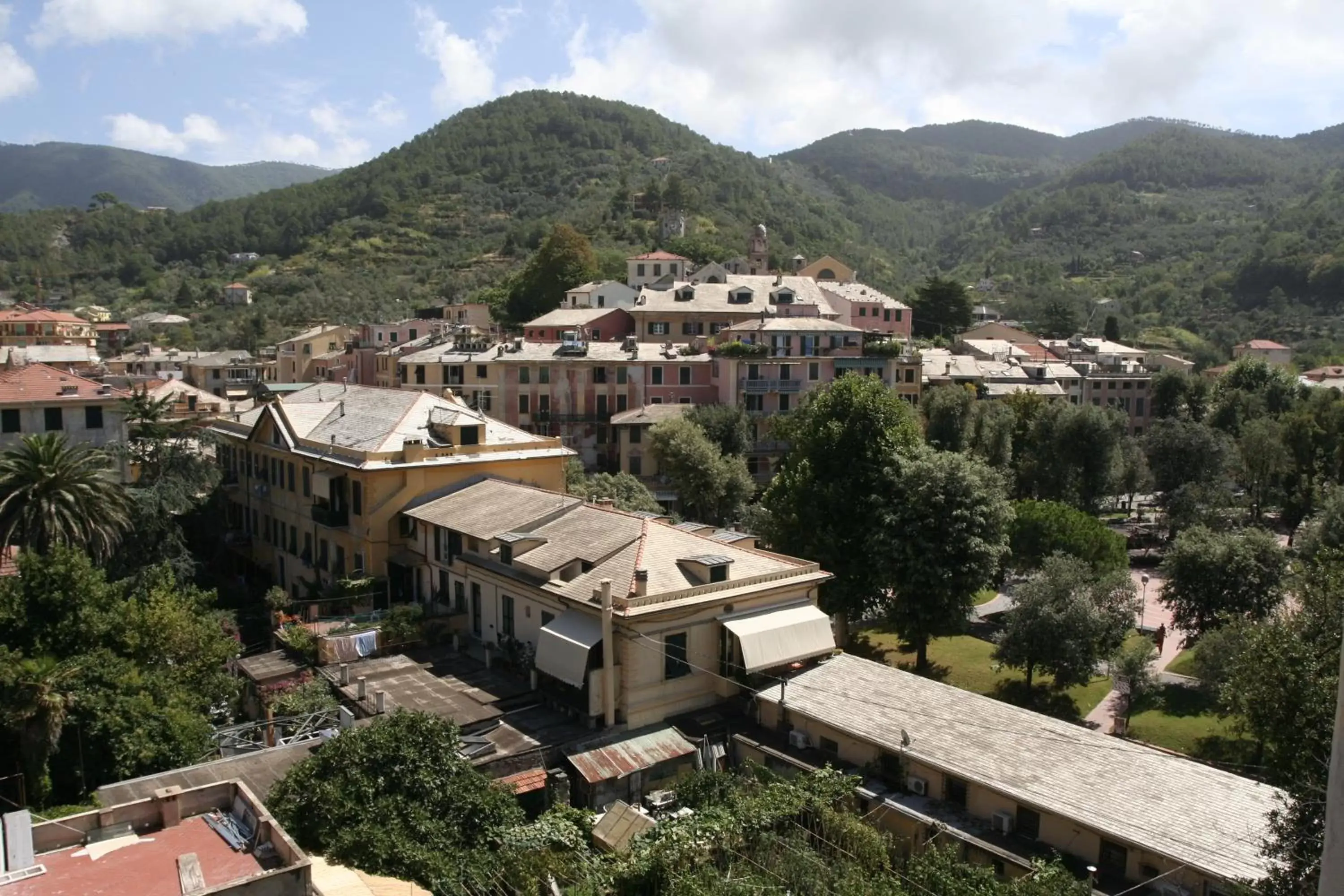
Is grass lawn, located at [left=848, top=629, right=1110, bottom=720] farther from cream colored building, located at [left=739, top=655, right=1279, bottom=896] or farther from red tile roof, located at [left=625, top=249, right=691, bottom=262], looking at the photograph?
red tile roof, located at [left=625, top=249, right=691, bottom=262]

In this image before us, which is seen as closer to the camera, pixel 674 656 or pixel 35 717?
pixel 35 717

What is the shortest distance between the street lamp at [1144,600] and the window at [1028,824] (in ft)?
78.0

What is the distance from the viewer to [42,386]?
140 ft

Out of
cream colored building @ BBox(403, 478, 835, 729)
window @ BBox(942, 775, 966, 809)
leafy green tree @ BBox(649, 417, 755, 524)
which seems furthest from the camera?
leafy green tree @ BBox(649, 417, 755, 524)

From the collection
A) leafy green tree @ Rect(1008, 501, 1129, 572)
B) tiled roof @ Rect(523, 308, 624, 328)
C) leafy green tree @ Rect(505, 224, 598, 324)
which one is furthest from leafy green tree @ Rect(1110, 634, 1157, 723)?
leafy green tree @ Rect(505, 224, 598, 324)

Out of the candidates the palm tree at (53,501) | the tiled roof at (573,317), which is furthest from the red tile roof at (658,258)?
the palm tree at (53,501)

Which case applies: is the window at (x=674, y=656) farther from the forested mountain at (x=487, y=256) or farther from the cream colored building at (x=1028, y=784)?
the forested mountain at (x=487, y=256)

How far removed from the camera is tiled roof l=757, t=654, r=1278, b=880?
18641mm

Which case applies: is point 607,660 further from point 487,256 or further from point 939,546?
point 487,256

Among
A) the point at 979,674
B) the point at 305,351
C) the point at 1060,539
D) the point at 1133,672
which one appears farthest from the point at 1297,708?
the point at 305,351

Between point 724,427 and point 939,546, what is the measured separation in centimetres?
2767

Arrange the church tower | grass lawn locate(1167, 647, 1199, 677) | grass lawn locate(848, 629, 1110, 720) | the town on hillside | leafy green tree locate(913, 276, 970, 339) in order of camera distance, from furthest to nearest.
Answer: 1. the church tower
2. leafy green tree locate(913, 276, 970, 339)
3. grass lawn locate(1167, 647, 1199, 677)
4. grass lawn locate(848, 629, 1110, 720)
5. the town on hillside

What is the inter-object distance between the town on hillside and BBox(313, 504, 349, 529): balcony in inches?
6.0

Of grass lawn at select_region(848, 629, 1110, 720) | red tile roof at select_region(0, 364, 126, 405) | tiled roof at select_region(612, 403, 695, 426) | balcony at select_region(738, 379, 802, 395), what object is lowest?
grass lawn at select_region(848, 629, 1110, 720)
